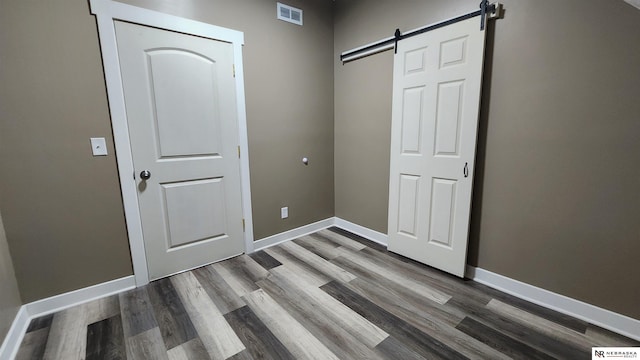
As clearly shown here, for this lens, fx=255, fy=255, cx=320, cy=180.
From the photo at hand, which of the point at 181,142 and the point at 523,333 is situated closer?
the point at 523,333

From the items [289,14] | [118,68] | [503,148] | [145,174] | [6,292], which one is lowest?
[6,292]

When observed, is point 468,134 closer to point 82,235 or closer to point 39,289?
point 82,235

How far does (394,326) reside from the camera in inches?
64.9

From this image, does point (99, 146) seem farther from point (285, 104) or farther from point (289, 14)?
point (289, 14)

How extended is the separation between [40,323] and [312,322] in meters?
1.80

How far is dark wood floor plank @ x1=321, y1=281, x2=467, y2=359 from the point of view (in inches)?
57.1

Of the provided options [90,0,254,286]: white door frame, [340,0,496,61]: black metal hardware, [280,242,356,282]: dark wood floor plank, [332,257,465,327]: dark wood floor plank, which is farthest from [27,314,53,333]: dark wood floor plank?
[340,0,496,61]: black metal hardware

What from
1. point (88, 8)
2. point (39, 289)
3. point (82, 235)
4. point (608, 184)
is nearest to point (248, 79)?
point (88, 8)

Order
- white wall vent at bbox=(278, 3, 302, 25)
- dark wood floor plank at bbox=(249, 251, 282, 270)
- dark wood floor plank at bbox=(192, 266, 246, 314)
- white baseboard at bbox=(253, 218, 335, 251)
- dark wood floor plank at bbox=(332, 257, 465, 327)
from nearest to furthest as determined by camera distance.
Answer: dark wood floor plank at bbox=(332, 257, 465, 327), dark wood floor plank at bbox=(192, 266, 246, 314), dark wood floor plank at bbox=(249, 251, 282, 270), white wall vent at bbox=(278, 3, 302, 25), white baseboard at bbox=(253, 218, 335, 251)

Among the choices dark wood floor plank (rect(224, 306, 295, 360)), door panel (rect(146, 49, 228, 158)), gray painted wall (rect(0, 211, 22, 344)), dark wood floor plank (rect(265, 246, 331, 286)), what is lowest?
dark wood floor plank (rect(224, 306, 295, 360))

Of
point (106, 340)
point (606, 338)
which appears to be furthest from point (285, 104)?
point (606, 338)

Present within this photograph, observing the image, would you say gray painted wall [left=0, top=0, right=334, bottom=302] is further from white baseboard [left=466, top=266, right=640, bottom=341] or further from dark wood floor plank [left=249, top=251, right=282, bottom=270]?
white baseboard [left=466, top=266, right=640, bottom=341]

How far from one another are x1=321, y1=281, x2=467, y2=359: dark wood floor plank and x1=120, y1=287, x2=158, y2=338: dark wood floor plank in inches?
48.4

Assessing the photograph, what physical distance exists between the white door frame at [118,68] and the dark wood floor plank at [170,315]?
7.1 inches
